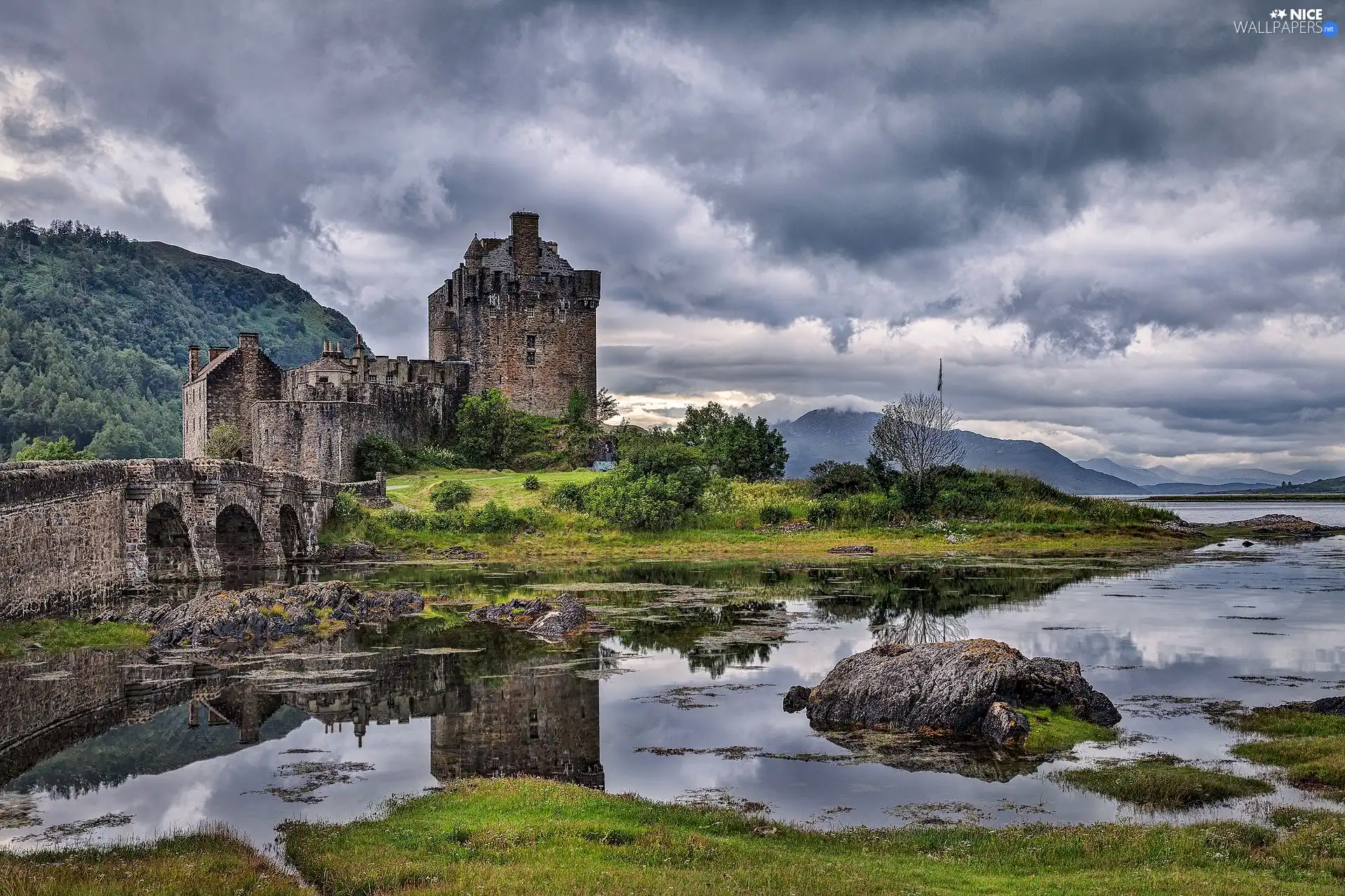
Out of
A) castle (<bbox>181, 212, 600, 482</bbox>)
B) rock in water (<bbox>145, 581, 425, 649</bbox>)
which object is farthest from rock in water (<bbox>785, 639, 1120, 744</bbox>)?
castle (<bbox>181, 212, 600, 482</bbox>)

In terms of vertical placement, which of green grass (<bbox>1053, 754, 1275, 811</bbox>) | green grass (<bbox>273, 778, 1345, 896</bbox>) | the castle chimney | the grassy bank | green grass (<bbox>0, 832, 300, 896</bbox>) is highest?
the castle chimney

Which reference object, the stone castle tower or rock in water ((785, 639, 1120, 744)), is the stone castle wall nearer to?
the stone castle tower

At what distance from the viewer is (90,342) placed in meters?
158

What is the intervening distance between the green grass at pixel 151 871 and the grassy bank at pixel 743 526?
39345 mm

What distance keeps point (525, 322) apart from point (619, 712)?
217 feet

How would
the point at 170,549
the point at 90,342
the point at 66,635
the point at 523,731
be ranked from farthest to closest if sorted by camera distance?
the point at 90,342 < the point at 170,549 < the point at 66,635 < the point at 523,731

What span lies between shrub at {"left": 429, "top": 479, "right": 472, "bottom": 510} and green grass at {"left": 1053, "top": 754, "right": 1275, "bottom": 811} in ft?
151

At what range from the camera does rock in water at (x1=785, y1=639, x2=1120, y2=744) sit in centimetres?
2005

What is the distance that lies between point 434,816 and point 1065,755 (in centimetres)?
1007

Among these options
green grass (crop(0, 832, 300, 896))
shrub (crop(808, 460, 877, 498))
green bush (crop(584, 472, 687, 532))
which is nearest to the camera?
green grass (crop(0, 832, 300, 896))

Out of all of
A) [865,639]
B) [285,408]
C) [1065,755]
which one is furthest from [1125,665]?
[285,408]

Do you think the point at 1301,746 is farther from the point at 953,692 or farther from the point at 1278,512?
the point at 1278,512

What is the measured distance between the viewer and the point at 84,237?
19188cm

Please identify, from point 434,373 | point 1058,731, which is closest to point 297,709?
point 1058,731
